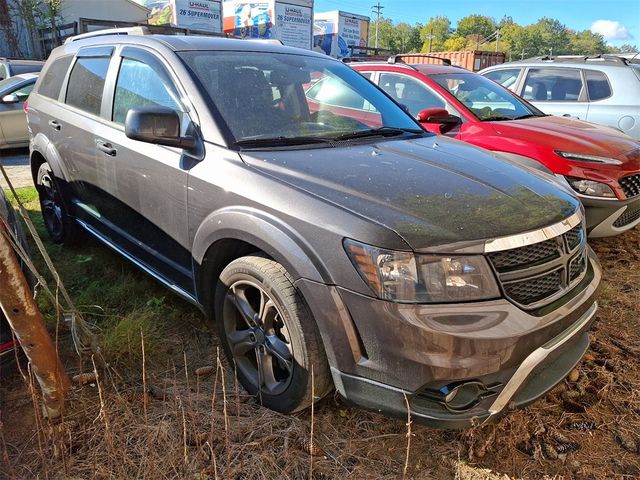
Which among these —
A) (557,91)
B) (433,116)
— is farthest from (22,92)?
(557,91)

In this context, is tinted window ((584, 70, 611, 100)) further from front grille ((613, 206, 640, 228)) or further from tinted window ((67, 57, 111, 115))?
tinted window ((67, 57, 111, 115))

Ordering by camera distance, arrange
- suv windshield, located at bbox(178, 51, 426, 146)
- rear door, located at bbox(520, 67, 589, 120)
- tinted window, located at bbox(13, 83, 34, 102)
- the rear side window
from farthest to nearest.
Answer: tinted window, located at bbox(13, 83, 34, 102) < rear door, located at bbox(520, 67, 589, 120) < the rear side window < suv windshield, located at bbox(178, 51, 426, 146)

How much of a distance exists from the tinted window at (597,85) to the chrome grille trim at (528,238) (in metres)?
5.51

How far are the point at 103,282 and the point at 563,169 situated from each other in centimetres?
385

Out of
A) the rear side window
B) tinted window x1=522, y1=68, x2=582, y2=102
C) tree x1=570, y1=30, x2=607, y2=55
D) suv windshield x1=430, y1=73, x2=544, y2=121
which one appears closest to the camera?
the rear side window

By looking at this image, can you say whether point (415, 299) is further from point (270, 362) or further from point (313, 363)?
point (270, 362)

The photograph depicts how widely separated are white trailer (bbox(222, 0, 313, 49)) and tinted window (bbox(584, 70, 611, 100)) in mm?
23166

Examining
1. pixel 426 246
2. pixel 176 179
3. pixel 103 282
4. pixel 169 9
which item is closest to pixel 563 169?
pixel 426 246

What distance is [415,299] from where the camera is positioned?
182 centimetres

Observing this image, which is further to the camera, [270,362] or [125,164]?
[125,164]

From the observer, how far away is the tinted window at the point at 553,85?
6977 millimetres

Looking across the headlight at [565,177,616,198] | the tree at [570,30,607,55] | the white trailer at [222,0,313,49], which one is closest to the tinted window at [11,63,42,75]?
the headlight at [565,177,616,198]

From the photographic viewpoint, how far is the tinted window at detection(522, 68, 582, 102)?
698cm

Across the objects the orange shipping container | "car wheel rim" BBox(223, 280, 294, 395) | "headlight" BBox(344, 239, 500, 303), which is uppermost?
the orange shipping container
